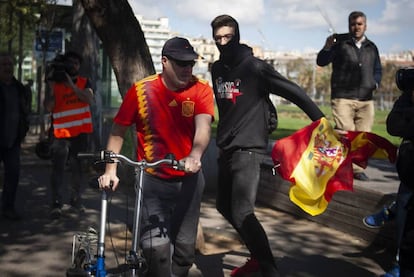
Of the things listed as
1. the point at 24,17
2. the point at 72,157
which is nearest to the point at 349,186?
the point at 72,157

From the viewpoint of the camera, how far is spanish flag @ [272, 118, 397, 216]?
548cm

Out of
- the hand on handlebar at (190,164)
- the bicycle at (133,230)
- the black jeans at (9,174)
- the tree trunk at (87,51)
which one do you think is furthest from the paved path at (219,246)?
the tree trunk at (87,51)

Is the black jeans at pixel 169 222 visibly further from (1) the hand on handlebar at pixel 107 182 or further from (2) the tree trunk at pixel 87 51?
(2) the tree trunk at pixel 87 51

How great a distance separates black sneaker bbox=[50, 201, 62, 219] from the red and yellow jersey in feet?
13.1

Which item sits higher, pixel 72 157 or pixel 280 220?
pixel 72 157

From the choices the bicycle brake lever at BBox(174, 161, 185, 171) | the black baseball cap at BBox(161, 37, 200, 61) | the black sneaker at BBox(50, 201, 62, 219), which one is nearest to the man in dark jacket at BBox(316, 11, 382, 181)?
the black sneaker at BBox(50, 201, 62, 219)

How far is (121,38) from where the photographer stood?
691cm

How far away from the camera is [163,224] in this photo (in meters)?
4.53

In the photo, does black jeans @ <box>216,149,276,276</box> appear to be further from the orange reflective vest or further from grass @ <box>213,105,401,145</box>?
grass @ <box>213,105,401,145</box>

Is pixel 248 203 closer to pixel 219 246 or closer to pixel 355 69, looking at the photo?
pixel 219 246

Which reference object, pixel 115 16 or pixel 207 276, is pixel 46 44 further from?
pixel 207 276

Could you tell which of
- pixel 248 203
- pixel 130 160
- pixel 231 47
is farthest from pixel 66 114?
pixel 130 160

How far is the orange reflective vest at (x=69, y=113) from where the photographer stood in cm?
842

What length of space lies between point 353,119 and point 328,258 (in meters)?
2.48
